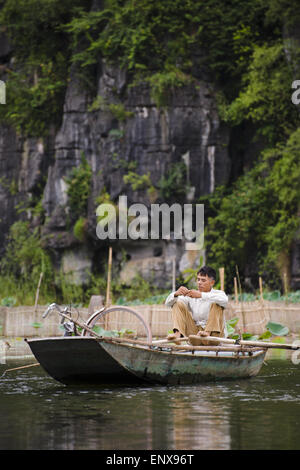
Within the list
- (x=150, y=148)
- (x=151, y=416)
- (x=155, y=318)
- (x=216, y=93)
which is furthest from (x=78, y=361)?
(x=216, y=93)

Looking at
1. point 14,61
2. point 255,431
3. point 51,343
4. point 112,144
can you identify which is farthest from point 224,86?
point 255,431

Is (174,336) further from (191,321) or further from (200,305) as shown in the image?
(200,305)

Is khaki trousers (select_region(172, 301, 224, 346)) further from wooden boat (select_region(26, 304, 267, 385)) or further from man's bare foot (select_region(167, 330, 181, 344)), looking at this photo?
wooden boat (select_region(26, 304, 267, 385))

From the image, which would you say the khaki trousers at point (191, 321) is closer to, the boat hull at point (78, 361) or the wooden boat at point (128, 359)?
the wooden boat at point (128, 359)

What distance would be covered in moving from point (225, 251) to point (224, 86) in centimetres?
510

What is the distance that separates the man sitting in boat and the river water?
66cm

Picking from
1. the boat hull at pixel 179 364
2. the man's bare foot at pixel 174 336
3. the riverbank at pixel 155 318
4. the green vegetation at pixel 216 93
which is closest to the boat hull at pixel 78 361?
the boat hull at pixel 179 364

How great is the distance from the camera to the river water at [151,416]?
18.8 ft

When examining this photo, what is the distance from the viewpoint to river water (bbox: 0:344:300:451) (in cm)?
572

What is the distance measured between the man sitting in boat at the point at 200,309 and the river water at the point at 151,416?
660 millimetres

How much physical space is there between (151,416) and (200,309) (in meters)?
2.78

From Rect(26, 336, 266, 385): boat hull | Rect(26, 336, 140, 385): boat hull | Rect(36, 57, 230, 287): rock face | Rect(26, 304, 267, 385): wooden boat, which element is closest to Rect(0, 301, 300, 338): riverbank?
Rect(26, 304, 267, 385): wooden boat

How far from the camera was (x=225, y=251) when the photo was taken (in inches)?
859
